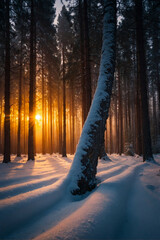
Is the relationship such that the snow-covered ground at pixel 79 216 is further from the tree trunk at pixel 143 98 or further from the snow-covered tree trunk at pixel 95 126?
the tree trunk at pixel 143 98

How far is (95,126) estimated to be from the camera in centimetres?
235

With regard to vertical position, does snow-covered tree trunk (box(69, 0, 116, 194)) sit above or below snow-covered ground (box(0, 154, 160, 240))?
above

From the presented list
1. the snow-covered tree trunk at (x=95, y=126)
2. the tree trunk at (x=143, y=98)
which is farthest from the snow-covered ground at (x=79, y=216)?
the tree trunk at (x=143, y=98)

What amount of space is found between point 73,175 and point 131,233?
45.4 inches

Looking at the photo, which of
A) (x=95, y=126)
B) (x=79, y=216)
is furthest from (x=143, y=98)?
(x=79, y=216)

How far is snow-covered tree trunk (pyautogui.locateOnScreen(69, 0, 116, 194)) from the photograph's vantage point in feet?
6.58

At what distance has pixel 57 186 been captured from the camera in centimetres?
188

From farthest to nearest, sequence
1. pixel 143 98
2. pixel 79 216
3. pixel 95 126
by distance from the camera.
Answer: pixel 143 98, pixel 95 126, pixel 79 216

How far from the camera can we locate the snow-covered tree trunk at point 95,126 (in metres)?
2.01

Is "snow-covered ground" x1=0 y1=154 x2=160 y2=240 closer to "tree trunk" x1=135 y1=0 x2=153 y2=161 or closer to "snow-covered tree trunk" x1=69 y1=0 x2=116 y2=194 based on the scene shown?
"snow-covered tree trunk" x1=69 y1=0 x2=116 y2=194

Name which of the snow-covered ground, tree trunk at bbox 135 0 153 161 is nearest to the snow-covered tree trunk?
the snow-covered ground

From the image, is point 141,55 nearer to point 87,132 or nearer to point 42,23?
point 87,132

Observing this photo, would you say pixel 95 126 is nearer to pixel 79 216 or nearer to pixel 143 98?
pixel 79 216

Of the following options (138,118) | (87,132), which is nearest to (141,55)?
(138,118)
